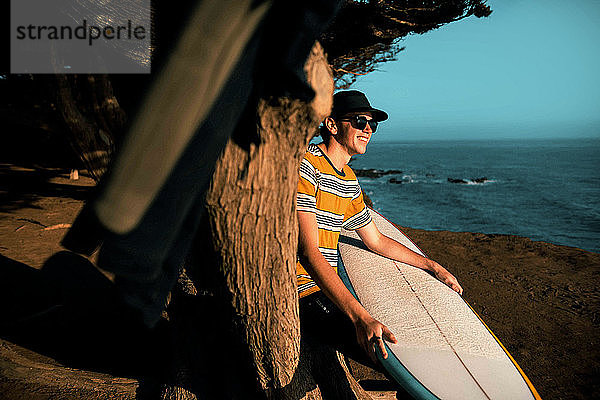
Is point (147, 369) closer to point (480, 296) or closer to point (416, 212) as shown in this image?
point (480, 296)

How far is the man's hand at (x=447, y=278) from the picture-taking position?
3.41 metres

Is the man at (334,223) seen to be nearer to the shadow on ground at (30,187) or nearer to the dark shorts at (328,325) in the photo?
the dark shorts at (328,325)

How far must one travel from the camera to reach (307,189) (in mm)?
2498

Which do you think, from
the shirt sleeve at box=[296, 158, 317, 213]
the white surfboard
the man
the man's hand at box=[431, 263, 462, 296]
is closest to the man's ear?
the man

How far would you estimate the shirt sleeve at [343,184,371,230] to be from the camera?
126 inches

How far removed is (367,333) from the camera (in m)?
2.16

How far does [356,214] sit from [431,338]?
1274mm

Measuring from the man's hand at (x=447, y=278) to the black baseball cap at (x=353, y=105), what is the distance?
1.73 meters

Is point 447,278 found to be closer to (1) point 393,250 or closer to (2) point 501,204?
(1) point 393,250

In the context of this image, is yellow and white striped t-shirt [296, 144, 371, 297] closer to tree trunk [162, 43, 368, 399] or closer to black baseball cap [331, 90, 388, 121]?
black baseball cap [331, 90, 388, 121]

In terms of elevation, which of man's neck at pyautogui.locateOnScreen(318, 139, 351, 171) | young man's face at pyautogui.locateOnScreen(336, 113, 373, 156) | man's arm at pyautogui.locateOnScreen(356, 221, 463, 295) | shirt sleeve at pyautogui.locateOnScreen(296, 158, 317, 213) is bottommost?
man's arm at pyautogui.locateOnScreen(356, 221, 463, 295)

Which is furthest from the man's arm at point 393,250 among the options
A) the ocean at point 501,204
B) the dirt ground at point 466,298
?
the ocean at point 501,204

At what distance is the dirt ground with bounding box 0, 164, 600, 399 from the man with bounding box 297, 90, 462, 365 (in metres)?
1.93

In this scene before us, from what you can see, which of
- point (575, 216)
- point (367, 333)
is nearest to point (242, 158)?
point (367, 333)
